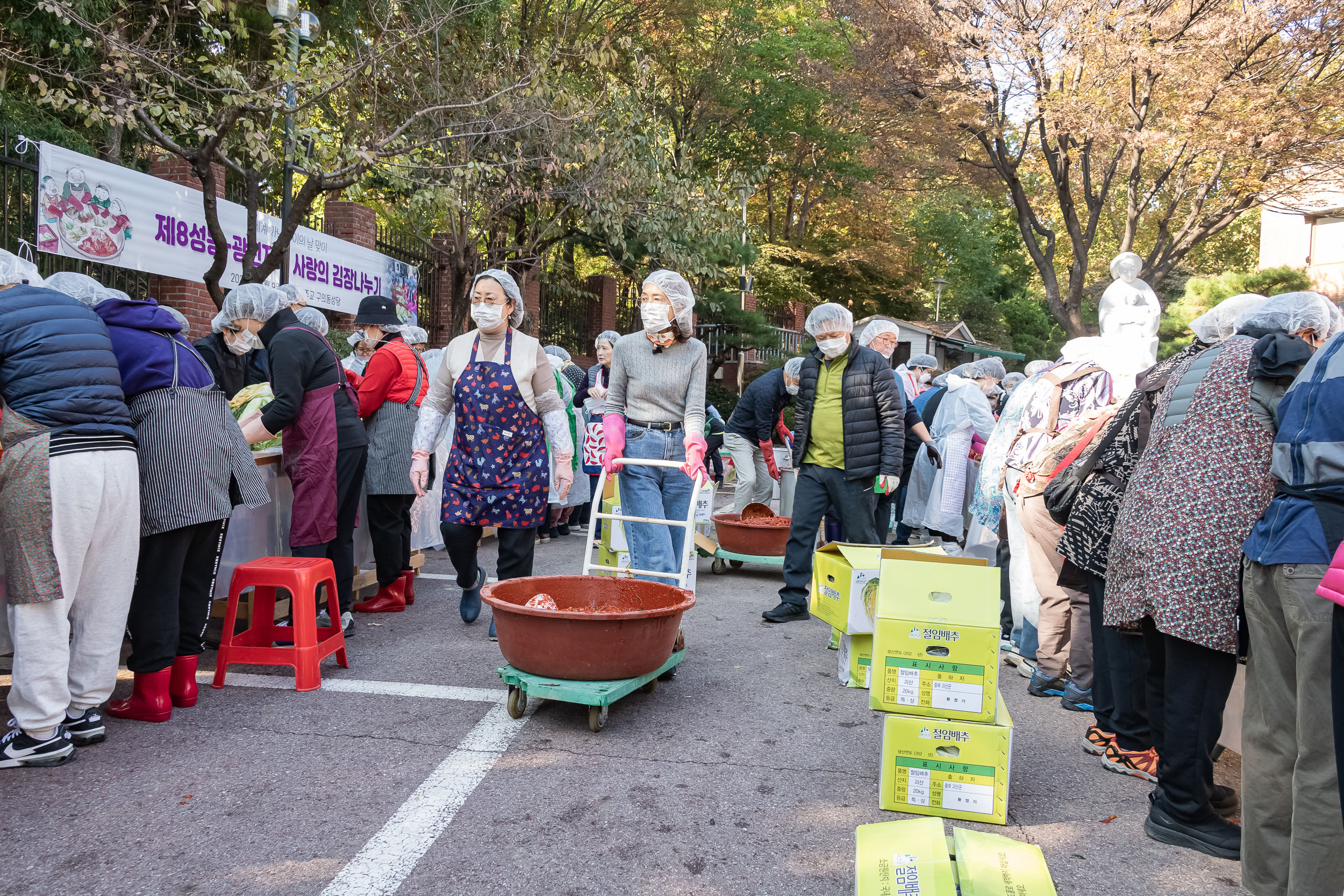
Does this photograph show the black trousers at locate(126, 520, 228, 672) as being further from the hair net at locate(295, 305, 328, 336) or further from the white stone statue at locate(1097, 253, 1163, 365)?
the white stone statue at locate(1097, 253, 1163, 365)

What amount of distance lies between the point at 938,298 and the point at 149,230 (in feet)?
109

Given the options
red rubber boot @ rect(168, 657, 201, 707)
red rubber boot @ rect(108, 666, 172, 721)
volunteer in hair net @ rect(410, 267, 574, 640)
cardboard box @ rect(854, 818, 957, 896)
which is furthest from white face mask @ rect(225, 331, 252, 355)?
cardboard box @ rect(854, 818, 957, 896)

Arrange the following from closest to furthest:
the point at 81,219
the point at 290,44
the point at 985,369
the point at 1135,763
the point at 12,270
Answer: the point at 12,270, the point at 1135,763, the point at 81,219, the point at 985,369, the point at 290,44

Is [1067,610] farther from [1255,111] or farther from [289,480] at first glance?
[1255,111]

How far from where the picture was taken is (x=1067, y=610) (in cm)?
488

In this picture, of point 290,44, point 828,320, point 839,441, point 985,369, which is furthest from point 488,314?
point 290,44

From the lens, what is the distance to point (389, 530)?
20.7 ft

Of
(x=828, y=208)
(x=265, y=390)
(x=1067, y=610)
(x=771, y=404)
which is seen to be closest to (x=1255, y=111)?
(x=771, y=404)

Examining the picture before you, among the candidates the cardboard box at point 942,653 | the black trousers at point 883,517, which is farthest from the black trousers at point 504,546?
the black trousers at point 883,517

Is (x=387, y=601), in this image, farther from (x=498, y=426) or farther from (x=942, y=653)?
(x=942, y=653)

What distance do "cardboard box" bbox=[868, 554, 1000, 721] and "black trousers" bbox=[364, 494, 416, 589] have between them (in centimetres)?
377

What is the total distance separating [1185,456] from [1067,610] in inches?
76.6

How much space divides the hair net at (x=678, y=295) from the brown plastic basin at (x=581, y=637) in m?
1.49

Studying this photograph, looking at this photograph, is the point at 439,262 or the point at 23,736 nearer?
the point at 23,736
